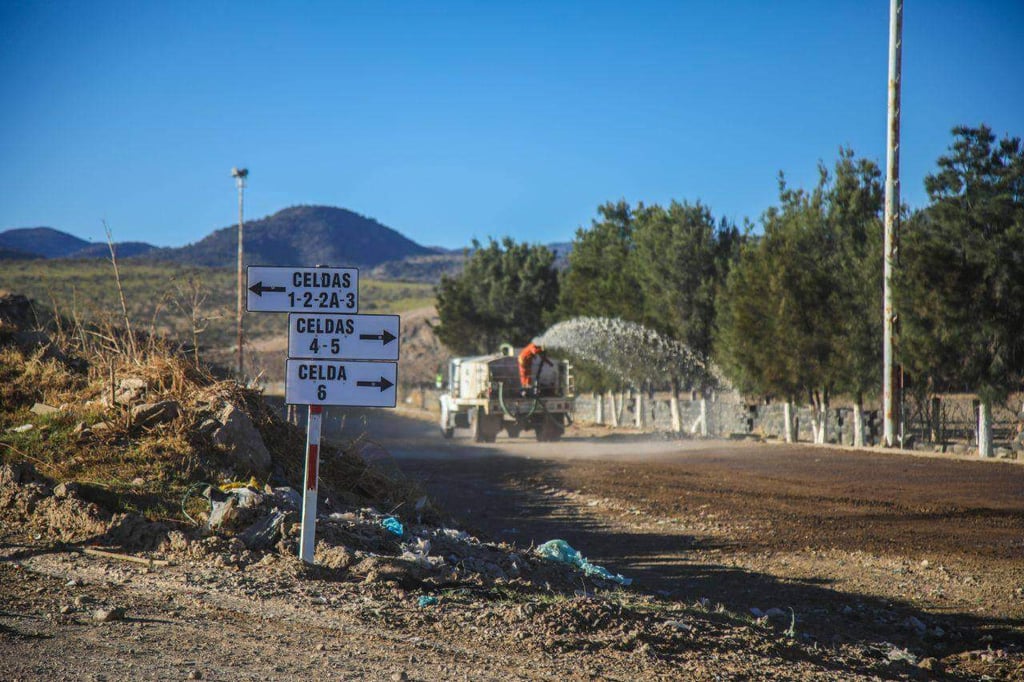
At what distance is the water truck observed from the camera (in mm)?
32812

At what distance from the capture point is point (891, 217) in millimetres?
25875

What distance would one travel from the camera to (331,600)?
7508 mm

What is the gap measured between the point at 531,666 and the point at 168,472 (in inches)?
219

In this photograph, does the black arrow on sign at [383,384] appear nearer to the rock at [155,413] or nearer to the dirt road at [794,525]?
the rock at [155,413]

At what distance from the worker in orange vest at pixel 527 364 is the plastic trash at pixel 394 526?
2197cm

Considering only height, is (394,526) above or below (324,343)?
below

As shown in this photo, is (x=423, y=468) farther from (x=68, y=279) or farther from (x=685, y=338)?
(x=68, y=279)

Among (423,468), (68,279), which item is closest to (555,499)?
(423,468)

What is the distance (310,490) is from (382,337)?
57.3 inches

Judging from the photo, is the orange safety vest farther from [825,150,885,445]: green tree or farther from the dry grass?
the dry grass

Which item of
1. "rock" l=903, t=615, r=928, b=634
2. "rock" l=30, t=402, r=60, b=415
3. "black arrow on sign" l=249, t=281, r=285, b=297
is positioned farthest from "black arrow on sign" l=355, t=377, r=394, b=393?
"rock" l=903, t=615, r=928, b=634

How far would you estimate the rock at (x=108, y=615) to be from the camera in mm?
6832

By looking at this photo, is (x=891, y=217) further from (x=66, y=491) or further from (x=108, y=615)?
(x=108, y=615)

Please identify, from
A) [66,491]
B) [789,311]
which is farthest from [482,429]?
[66,491]
